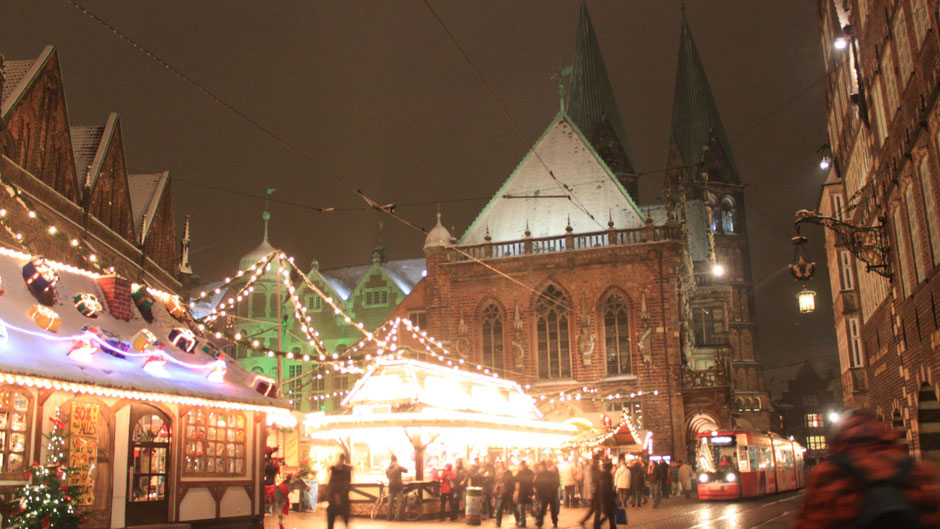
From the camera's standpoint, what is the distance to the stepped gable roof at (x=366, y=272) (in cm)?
5817

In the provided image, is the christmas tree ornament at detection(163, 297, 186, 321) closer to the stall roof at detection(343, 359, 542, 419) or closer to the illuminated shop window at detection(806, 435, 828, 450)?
the stall roof at detection(343, 359, 542, 419)

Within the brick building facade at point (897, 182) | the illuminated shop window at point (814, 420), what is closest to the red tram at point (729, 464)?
Result: the brick building facade at point (897, 182)

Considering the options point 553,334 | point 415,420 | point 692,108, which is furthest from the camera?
point 692,108

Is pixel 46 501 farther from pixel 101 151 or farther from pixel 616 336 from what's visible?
pixel 616 336

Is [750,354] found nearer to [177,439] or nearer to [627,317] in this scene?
[627,317]

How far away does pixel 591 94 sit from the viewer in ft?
215

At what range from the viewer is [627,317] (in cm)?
3609

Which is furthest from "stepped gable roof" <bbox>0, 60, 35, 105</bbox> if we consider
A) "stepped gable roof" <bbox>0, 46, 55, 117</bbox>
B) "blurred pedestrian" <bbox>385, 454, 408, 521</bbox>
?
"blurred pedestrian" <bbox>385, 454, 408, 521</bbox>

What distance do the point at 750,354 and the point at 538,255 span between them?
4299 cm

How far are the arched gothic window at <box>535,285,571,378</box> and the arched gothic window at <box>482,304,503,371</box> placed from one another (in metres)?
1.62

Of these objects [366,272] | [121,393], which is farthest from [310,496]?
[366,272]

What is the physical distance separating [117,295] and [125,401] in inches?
91.5

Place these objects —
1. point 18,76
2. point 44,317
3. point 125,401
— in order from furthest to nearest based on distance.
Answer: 1. point 18,76
2. point 125,401
3. point 44,317

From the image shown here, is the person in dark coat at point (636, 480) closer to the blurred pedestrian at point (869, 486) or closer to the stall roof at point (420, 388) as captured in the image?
the stall roof at point (420, 388)
